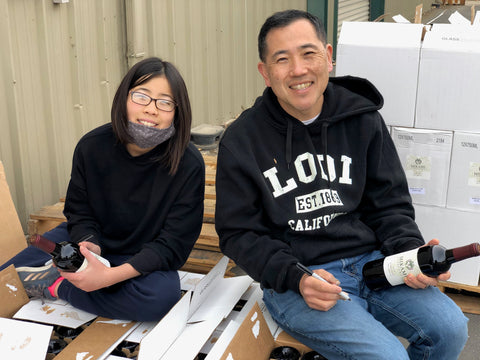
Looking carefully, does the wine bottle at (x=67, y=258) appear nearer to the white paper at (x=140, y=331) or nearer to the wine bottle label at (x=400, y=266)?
the white paper at (x=140, y=331)

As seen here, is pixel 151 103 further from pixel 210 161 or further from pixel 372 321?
pixel 210 161

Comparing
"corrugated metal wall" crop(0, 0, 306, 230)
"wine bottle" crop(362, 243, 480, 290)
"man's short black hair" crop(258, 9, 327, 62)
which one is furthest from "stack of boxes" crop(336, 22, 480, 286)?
"corrugated metal wall" crop(0, 0, 306, 230)

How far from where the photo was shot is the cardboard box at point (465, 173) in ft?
12.0

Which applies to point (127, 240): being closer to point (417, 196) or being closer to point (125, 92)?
point (125, 92)

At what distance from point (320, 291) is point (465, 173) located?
5.22 ft

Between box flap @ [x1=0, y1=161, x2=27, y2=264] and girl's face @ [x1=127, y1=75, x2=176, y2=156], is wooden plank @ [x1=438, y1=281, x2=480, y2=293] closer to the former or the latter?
girl's face @ [x1=127, y1=75, x2=176, y2=156]

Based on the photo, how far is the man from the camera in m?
2.71

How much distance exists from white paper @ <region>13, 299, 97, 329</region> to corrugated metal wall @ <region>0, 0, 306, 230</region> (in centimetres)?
157

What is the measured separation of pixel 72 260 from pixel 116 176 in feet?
1.72

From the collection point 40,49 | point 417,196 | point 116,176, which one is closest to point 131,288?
point 116,176

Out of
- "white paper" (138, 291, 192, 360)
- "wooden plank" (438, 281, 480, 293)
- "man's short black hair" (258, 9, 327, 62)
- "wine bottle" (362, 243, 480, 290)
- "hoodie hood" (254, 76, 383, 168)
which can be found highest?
"man's short black hair" (258, 9, 327, 62)

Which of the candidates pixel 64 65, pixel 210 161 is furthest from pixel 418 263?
pixel 64 65

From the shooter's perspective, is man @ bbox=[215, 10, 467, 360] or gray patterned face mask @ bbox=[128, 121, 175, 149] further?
gray patterned face mask @ bbox=[128, 121, 175, 149]

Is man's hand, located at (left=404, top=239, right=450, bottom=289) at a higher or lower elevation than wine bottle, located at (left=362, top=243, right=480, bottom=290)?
lower
